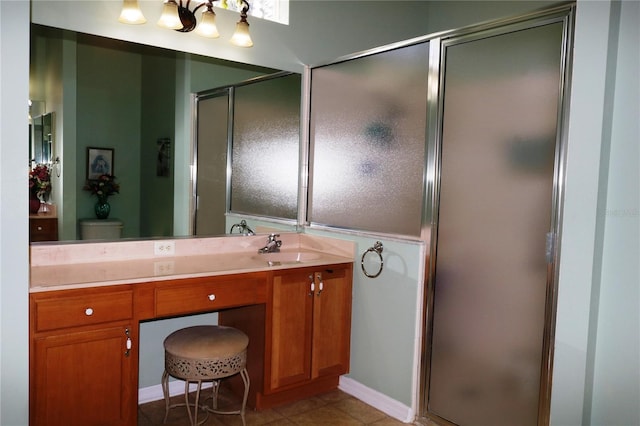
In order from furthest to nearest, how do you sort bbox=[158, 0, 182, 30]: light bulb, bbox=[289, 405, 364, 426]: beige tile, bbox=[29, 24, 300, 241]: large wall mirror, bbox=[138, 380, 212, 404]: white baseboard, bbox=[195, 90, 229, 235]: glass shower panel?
bbox=[195, 90, 229, 235]: glass shower panel, bbox=[138, 380, 212, 404]: white baseboard, bbox=[289, 405, 364, 426]: beige tile, bbox=[158, 0, 182, 30]: light bulb, bbox=[29, 24, 300, 241]: large wall mirror

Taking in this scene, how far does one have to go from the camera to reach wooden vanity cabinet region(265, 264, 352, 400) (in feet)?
9.07

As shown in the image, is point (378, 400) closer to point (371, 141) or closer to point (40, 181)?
point (371, 141)

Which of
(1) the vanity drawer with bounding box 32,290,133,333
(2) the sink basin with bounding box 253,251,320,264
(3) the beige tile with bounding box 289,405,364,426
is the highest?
(2) the sink basin with bounding box 253,251,320,264

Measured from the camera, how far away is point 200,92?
2.95 metres

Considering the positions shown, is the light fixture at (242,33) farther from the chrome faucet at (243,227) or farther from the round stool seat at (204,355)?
the round stool seat at (204,355)

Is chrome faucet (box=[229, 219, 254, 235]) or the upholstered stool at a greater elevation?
chrome faucet (box=[229, 219, 254, 235])

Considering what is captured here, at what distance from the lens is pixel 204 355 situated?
2.41 m

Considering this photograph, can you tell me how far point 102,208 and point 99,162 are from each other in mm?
236

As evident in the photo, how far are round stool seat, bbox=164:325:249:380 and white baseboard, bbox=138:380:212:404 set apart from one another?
47 centimetres

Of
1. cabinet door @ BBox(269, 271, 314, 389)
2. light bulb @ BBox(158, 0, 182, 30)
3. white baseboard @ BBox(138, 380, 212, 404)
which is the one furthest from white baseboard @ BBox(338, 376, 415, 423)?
light bulb @ BBox(158, 0, 182, 30)

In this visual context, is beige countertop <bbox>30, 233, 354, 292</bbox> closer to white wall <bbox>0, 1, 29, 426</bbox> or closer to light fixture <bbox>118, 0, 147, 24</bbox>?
white wall <bbox>0, 1, 29, 426</bbox>

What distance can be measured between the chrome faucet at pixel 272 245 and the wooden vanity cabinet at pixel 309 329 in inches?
16.3

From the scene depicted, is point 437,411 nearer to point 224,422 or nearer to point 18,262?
point 224,422

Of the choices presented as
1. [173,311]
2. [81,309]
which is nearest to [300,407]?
[173,311]
